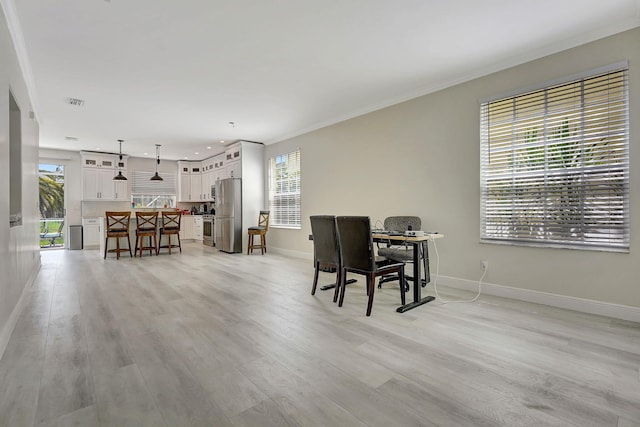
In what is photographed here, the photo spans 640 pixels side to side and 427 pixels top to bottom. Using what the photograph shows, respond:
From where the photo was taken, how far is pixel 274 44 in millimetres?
3076

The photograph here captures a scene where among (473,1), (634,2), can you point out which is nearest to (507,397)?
(473,1)

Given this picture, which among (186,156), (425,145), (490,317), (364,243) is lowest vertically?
(490,317)

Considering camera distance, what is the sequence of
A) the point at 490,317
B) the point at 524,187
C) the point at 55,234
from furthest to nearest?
the point at 55,234 → the point at 524,187 → the point at 490,317

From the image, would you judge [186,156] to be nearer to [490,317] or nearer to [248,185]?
[248,185]

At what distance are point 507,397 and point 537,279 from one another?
2.06 meters

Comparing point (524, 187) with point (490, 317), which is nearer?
point (490, 317)

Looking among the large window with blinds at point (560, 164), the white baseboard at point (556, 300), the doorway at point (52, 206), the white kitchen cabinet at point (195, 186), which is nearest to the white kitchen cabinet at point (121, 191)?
the doorway at point (52, 206)

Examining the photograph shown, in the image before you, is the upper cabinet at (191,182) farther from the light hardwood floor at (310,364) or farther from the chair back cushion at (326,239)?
the chair back cushion at (326,239)

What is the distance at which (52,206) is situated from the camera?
8156 millimetres

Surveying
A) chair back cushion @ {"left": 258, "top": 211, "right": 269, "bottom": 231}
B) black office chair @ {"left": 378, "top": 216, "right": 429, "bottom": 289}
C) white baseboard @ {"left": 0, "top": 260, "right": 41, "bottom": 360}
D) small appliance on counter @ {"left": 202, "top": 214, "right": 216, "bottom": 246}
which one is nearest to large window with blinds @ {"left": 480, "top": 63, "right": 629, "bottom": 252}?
black office chair @ {"left": 378, "top": 216, "right": 429, "bottom": 289}

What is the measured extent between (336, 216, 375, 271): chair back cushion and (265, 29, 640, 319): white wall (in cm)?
154

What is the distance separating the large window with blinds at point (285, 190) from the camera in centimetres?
658

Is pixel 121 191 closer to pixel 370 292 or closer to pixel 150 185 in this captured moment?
pixel 150 185

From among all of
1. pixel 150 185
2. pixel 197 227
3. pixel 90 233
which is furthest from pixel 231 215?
pixel 90 233
